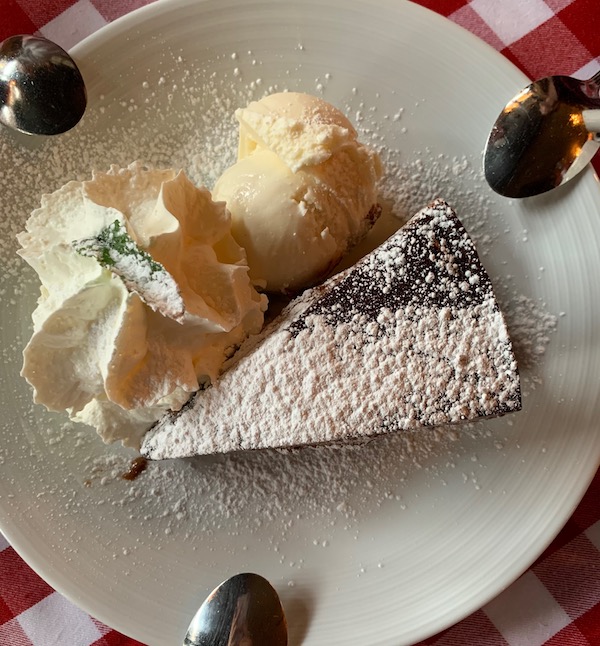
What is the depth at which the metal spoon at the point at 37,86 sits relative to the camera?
122 cm

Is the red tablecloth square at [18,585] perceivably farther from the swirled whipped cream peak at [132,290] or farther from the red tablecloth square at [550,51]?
the red tablecloth square at [550,51]

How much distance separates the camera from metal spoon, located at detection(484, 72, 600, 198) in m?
1.20

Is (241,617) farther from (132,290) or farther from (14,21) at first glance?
(14,21)

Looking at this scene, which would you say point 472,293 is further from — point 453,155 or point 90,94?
point 90,94

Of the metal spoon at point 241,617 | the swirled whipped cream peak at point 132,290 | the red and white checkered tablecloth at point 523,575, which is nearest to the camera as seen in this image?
the swirled whipped cream peak at point 132,290

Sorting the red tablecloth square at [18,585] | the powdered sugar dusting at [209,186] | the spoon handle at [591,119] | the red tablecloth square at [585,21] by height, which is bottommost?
the red tablecloth square at [18,585]

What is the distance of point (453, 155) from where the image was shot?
1248 mm

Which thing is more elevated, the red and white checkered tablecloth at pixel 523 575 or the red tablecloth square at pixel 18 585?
the red and white checkered tablecloth at pixel 523 575

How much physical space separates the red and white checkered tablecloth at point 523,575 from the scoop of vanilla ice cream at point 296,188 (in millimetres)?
439

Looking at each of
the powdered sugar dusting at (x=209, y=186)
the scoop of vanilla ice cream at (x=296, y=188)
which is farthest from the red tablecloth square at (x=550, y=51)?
the scoop of vanilla ice cream at (x=296, y=188)

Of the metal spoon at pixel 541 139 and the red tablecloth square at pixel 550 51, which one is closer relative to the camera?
the metal spoon at pixel 541 139

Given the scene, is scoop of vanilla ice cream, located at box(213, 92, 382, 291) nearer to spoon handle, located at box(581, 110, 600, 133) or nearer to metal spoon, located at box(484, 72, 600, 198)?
metal spoon, located at box(484, 72, 600, 198)

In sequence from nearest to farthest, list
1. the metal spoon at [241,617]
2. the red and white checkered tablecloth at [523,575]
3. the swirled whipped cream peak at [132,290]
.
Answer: the swirled whipped cream peak at [132,290]
the metal spoon at [241,617]
the red and white checkered tablecloth at [523,575]

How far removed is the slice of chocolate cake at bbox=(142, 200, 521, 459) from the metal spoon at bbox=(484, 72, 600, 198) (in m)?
0.20
